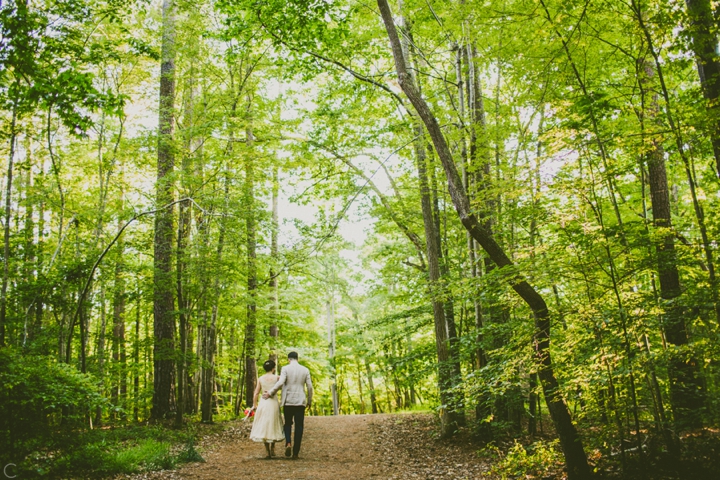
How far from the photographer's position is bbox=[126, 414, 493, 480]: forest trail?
6004mm

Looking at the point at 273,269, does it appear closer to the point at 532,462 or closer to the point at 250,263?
the point at 250,263

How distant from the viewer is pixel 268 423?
6.99 meters

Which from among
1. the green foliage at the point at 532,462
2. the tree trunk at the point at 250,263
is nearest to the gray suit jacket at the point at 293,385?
the tree trunk at the point at 250,263

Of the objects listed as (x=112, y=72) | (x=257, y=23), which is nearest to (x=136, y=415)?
(x=112, y=72)

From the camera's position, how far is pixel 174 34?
10.8 meters

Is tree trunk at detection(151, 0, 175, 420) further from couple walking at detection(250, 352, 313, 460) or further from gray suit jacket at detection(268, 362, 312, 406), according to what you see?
gray suit jacket at detection(268, 362, 312, 406)

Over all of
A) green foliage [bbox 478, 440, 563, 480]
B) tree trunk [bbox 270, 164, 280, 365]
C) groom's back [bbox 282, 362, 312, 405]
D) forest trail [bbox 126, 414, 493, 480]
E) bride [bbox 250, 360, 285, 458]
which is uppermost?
tree trunk [bbox 270, 164, 280, 365]

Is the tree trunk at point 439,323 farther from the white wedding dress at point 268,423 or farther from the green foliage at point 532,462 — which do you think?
the white wedding dress at point 268,423

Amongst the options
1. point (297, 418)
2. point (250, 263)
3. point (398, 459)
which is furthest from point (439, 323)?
point (250, 263)

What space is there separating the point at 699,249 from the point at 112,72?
1192 cm

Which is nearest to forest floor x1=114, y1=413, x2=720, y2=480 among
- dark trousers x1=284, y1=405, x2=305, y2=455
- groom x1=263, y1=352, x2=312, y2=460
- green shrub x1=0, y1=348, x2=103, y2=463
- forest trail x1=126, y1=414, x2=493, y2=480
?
forest trail x1=126, y1=414, x2=493, y2=480

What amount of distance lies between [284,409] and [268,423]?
34cm

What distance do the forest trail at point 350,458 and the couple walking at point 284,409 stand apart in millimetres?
324

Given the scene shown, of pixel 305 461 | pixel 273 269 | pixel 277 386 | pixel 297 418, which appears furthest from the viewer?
pixel 273 269
